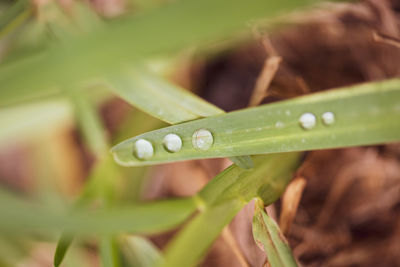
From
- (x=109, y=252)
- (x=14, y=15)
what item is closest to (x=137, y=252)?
(x=109, y=252)

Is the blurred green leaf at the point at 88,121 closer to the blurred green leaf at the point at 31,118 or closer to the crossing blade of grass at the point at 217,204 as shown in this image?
the blurred green leaf at the point at 31,118

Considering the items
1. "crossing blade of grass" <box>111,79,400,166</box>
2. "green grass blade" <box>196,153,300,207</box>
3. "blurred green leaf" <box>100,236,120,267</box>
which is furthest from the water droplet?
"blurred green leaf" <box>100,236,120,267</box>

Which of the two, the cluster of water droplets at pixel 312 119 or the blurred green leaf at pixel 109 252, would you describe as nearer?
the cluster of water droplets at pixel 312 119

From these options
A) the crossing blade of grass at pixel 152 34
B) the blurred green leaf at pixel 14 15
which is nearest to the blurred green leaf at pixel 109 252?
the crossing blade of grass at pixel 152 34

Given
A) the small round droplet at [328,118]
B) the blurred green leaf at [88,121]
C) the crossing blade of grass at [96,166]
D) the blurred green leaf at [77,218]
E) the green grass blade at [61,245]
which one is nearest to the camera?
the blurred green leaf at [77,218]

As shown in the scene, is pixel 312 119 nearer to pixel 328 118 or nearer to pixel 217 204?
pixel 328 118

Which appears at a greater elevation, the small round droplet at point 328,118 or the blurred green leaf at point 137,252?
the small round droplet at point 328,118

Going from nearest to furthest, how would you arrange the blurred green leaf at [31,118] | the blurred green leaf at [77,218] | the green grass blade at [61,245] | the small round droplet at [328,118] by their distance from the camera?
the blurred green leaf at [77,218]
the small round droplet at [328,118]
the green grass blade at [61,245]
the blurred green leaf at [31,118]

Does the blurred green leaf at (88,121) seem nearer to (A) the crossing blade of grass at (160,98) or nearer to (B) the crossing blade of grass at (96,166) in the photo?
(B) the crossing blade of grass at (96,166)

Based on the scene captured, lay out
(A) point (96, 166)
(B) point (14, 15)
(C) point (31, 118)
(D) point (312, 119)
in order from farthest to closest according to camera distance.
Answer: (C) point (31, 118), (A) point (96, 166), (B) point (14, 15), (D) point (312, 119)

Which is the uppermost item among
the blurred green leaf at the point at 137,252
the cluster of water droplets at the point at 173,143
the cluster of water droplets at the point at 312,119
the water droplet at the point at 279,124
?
the cluster of water droplets at the point at 312,119
